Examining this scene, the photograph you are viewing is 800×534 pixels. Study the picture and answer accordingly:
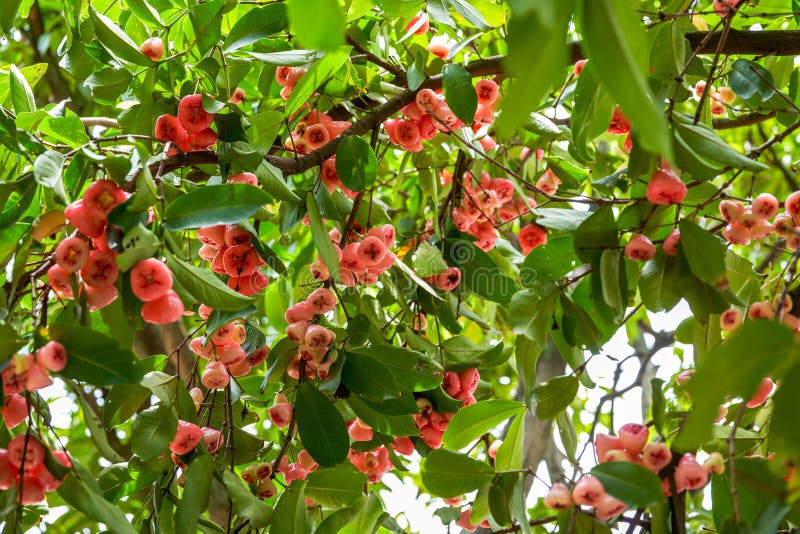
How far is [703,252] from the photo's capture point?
1.01m

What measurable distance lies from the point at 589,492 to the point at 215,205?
559 millimetres

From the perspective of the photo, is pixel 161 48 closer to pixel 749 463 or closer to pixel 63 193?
pixel 63 193

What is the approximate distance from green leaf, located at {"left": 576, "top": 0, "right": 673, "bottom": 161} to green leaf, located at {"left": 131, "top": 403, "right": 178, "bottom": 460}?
2.82ft

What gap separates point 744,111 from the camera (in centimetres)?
188

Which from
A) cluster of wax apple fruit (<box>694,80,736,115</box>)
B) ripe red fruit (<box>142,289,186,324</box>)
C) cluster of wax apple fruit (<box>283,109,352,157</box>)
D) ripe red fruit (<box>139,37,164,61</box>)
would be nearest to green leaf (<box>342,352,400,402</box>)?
ripe red fruit (<box>142,289,186,324</box>)

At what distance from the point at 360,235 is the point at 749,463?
28.6 inches

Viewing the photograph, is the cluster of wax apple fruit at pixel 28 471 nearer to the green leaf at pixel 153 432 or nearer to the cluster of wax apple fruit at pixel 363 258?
the green leaf at pixel 153 432

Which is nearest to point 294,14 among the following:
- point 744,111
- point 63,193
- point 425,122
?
point 63,193

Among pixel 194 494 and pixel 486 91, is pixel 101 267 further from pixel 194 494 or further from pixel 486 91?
pixel 486 91

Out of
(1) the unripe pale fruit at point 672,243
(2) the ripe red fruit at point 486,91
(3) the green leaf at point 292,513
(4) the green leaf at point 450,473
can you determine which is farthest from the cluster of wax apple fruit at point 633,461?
(2) the ripe red fruit at point 486,91

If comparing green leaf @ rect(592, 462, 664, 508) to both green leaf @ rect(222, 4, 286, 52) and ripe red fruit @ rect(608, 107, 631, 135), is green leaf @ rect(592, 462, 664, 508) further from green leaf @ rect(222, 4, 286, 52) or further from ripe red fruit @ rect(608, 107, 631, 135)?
green leaf @ rect(222, 4, 286, 52)

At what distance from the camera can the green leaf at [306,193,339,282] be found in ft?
3.74

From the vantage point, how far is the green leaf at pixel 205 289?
3.03 feet

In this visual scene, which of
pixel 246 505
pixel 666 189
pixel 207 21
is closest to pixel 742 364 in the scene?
pixel 666 189
